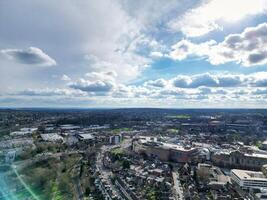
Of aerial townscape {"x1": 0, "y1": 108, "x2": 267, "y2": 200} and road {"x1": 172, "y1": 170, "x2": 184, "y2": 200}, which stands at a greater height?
aerial townscape {"x1": 0, "y1": 108, "x2": 267, "y2": 200}

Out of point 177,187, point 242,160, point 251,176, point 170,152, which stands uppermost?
point 170,152

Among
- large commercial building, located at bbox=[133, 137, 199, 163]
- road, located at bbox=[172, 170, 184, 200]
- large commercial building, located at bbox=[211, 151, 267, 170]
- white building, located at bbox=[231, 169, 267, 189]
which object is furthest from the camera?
large commercial building, located at bbox=[133, 137, 199, 163]

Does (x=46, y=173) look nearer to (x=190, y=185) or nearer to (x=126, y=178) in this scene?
(x=126, y=178)

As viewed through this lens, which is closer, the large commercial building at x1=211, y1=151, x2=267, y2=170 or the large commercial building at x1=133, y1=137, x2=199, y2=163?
the large commercial building at x1=211, y1=151, x2=267, y2=170

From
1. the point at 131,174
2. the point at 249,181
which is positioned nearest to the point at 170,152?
the point at 131,174

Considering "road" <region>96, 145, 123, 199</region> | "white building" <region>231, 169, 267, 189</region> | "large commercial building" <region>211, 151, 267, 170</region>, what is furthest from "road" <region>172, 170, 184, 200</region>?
"large commercial building" <region>211, 151, 267, 170</region>

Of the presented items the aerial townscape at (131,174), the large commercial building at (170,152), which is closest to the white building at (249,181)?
the aerial townscape at (131,174)

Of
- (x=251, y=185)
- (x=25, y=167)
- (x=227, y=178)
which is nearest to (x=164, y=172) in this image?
(x=227, y=178)

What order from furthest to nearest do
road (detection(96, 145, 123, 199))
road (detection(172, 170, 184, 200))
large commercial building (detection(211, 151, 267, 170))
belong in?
large commercial building (detection(211, 151, 267, 170)) < road (detection(96, 145, 123, 199)) < road (detection(172, 170, 184, 200))

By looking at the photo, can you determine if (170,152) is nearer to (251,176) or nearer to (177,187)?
(251,176)

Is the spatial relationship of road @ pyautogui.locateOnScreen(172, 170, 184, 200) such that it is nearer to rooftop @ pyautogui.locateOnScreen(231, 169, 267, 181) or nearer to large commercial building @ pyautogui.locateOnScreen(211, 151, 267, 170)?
rooftop @ pyautogui.locateOnScreen(231, 169, 267, 181)

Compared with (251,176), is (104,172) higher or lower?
higher
